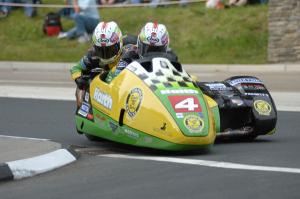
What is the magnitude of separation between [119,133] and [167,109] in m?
0.76

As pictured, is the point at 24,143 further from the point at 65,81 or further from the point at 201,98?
the point at 65,81

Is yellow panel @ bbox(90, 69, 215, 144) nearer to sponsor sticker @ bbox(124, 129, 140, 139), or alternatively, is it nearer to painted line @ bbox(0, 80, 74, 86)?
sponsor sticker @ bbox(124, 129, 140, 139)

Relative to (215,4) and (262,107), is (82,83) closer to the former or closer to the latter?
(262,107)

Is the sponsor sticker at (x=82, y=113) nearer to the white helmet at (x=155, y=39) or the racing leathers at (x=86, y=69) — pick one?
the racing leathers at (x=86, y=69)

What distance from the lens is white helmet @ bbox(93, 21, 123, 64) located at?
11406mm

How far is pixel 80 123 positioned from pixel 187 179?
3.03 metres

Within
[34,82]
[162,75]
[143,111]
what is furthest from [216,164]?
[34,82]

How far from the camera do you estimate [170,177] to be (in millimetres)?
8508

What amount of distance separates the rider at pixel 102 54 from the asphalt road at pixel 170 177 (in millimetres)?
749

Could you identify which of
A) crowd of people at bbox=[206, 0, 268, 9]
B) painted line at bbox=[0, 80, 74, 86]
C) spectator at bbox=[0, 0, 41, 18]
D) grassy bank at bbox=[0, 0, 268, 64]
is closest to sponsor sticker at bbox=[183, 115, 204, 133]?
painted line at bbox=[0, 80, 74, 86]

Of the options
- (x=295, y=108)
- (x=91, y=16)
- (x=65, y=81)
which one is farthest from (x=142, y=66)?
(x=91, y=16)

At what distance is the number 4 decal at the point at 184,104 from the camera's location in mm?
9750

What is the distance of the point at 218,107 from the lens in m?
11.1

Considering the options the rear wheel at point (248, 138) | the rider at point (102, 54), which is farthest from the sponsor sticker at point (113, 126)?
the rear wheel at point (248, 138)
